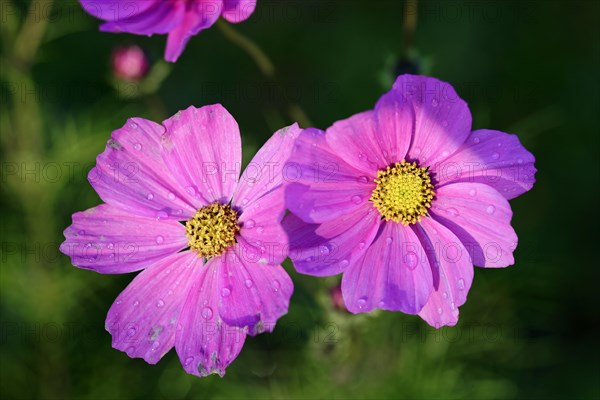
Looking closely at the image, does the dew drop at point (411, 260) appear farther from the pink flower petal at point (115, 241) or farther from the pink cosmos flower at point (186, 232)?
the pink flower petal at point (115, 241)

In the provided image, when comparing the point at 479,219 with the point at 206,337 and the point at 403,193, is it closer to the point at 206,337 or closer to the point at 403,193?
the point at 403,193

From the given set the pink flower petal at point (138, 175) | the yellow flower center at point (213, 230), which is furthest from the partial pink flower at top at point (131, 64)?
the yellow flower center at point (213, 230)

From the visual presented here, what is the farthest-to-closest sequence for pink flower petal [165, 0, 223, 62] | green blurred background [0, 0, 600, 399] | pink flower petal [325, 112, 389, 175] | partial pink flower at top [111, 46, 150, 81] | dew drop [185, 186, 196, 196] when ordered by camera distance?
1. green blurred background [0, 0, 600, 399]
2. partial pink flower at top [111, 46, 150, 81]
3. dew drop [185, 186, 196, 196]
4. pink flower petal [165, 0, 223, 62]
5. pink flower petal [325, 112, 389, 175]


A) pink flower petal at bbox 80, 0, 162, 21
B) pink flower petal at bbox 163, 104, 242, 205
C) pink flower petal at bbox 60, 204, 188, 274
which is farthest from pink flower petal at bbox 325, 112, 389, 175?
pink flower petal at bbox 80, 0, 162, 21

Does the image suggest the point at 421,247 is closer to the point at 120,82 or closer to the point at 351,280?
the point at 351,280

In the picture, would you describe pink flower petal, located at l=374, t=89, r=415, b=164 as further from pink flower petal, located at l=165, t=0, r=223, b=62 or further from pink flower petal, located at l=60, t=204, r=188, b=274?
pink flower petal, located at l=60, t=204, r=188, b=274

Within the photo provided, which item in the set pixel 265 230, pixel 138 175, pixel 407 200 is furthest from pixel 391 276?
pixel 138 175

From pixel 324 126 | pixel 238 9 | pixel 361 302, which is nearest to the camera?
pixel 361 302
